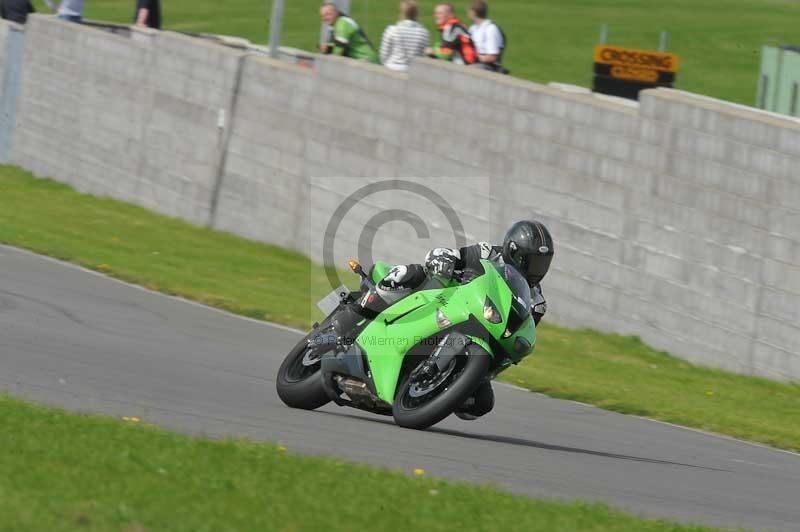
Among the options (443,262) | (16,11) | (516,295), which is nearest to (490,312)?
(516,295)

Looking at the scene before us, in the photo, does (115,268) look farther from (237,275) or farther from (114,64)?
(114,64)

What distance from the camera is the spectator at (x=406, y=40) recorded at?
1895cm

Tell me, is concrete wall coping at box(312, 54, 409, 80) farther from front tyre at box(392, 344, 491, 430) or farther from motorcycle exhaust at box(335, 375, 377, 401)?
front tyre at box(392, 344, 491, 430)

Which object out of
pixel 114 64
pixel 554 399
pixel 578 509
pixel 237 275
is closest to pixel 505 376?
pixel 554 399

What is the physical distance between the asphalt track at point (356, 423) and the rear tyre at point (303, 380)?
0.12 meters

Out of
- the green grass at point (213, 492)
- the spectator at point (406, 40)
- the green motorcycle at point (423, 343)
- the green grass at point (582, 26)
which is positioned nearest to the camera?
the green grass at point (213, 492)

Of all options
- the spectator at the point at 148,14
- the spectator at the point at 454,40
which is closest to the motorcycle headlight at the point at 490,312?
the spectator at the point at 454,40

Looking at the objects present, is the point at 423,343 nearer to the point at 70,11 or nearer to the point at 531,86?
the point at 531,86

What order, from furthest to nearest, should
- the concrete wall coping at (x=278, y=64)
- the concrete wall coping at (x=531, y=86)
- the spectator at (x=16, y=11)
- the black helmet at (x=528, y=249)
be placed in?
the spectator at (x=16, y=11)
the concrete wall coping at (x=278, y=64)
the concrete wall coping at (x=531, y=86)
the black helmet at (x=528, y=249)

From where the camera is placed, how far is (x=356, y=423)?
9.61m

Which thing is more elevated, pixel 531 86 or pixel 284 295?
pixel 531 86

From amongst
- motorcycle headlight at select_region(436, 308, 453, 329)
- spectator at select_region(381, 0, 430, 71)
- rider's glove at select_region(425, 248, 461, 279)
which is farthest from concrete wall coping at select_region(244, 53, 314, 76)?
motorcycle headlight at select_region(436, 308, 453, 329)

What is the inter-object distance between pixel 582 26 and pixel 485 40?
22017 millimetres

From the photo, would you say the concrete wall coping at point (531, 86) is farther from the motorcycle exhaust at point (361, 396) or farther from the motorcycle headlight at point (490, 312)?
the motorcycle headlight at point (490, 312)
